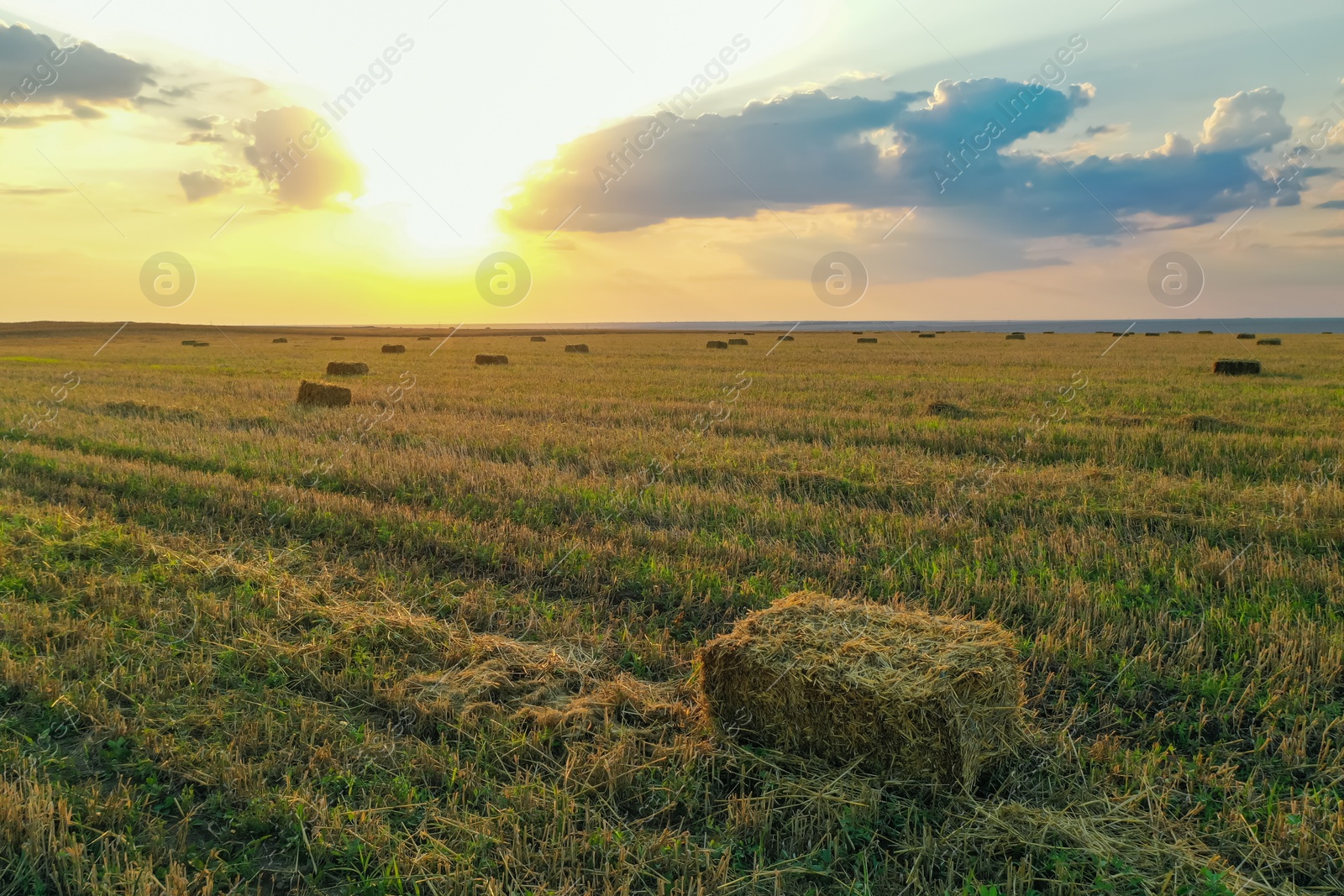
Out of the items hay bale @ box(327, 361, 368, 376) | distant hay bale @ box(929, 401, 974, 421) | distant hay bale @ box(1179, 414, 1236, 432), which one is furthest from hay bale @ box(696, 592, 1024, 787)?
hay bale @ box(327, 361, 368, 376)

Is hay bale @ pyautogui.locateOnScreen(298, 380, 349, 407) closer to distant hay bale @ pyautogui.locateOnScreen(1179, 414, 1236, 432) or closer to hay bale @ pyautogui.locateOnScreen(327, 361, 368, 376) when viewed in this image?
hay bale @ pyautogui.locateOnScreen(327, 361, 368, 376)

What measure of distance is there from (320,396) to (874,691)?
17.6 m

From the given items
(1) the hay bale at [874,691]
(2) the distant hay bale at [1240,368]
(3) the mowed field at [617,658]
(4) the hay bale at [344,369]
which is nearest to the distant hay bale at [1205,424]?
(3) the mowed field at [617,658]

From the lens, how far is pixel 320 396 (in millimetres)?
18797

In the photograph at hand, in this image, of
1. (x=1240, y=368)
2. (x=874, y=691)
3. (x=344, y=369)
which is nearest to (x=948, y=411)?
(x=874, y=691)

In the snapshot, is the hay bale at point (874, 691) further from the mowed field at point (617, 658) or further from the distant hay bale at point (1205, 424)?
the distant hay bale at point (1205, 424)

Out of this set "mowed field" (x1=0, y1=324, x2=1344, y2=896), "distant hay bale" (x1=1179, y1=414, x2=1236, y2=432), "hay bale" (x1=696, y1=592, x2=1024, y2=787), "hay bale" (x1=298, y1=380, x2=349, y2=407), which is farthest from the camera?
"hay bale" (x1=298, y1=380, x2=349, y2=407)

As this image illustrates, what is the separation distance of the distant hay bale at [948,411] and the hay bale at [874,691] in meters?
12.1

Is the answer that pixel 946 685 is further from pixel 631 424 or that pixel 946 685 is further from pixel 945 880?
pixel 631 424

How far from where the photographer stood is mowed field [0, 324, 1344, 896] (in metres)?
3.61

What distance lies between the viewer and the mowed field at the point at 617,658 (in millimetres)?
3609

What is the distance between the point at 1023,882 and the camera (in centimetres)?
345

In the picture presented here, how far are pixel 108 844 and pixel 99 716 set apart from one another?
1349mm

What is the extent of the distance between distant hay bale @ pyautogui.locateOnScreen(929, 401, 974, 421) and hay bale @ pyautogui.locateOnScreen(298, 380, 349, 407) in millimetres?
13368
